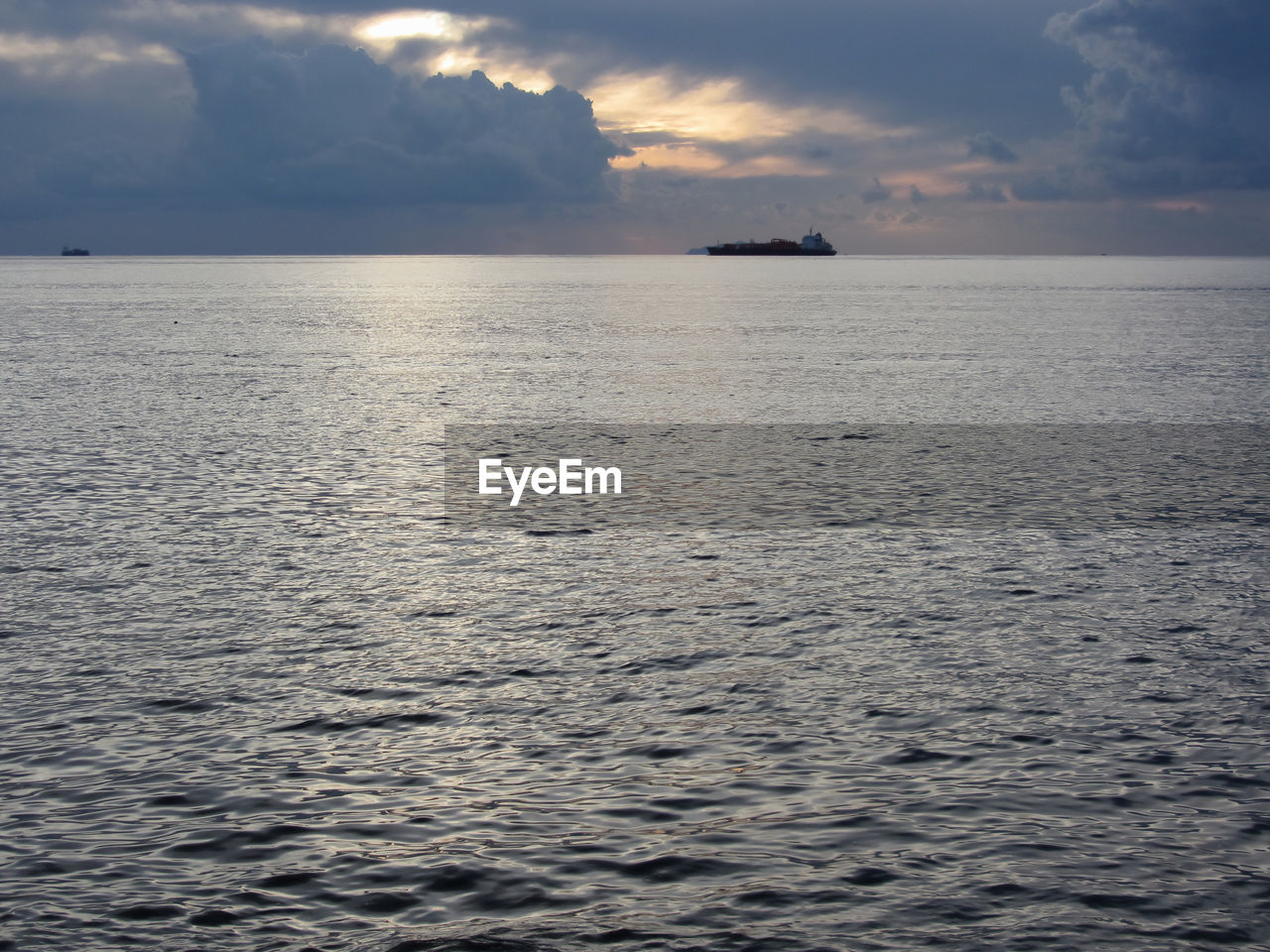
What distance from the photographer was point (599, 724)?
1420 centimetres

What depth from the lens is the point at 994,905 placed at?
10195 mm

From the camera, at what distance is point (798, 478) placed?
3044 cm

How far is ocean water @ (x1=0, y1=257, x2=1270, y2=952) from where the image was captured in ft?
33.6

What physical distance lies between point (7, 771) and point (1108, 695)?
12.4 metres

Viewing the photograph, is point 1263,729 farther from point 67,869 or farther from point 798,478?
point 798,478

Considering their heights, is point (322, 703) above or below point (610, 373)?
below

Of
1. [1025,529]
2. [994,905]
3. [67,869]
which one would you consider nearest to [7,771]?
[67,869]

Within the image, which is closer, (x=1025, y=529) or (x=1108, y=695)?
(x=1108, y=695)

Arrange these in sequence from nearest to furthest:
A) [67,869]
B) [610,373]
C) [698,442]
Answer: [67,869] → [698,442] → [610,373]

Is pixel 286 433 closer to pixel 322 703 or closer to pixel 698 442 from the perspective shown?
pixel 698 442

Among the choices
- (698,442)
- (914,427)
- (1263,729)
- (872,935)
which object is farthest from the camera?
(914,427)

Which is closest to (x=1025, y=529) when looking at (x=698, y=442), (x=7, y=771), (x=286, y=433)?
(x=698, y=442)

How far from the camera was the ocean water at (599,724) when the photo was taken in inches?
403

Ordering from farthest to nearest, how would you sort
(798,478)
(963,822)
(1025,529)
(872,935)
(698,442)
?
(698,442)
(798,478)
(1025,529)
(963,822)
(872,935)
